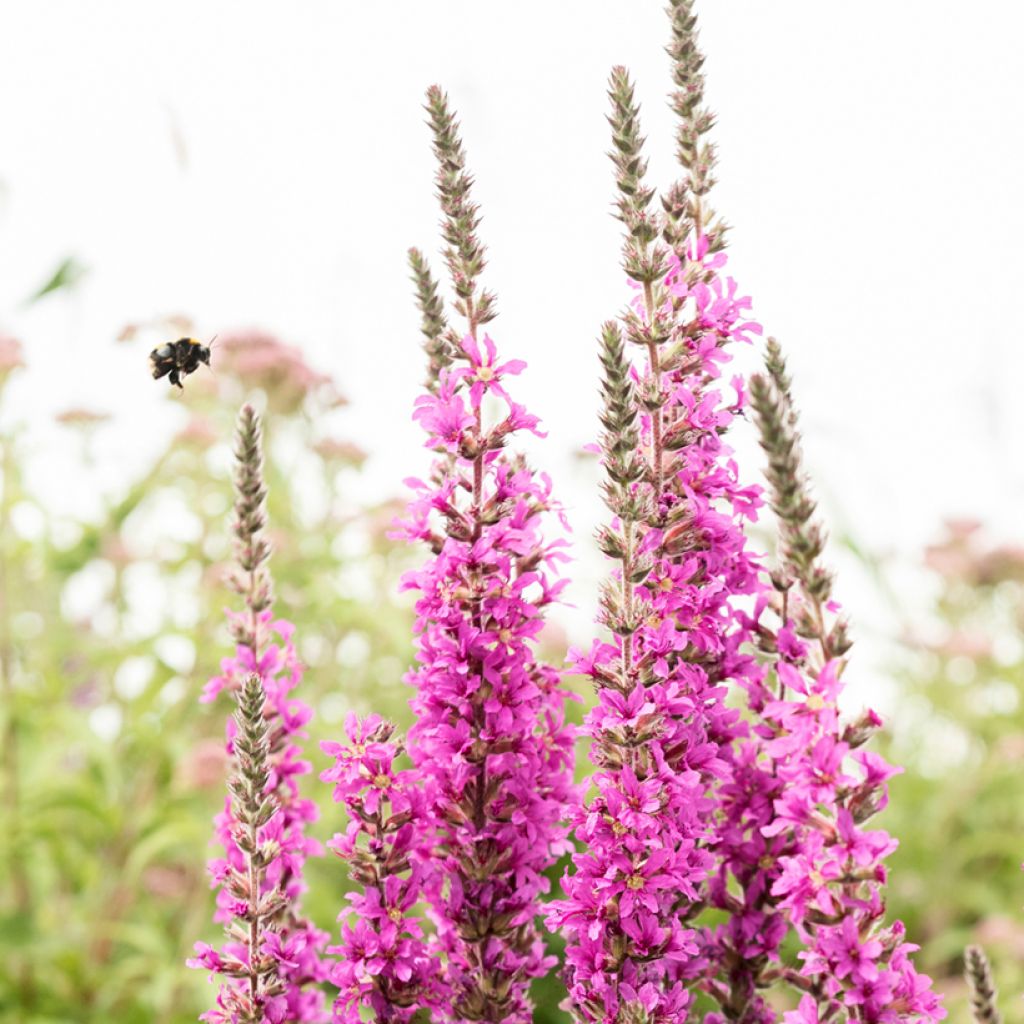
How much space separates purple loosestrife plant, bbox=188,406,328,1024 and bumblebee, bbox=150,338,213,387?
117 cm

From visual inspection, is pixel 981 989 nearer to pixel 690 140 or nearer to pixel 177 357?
pixel 690 140

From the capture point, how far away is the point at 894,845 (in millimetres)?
1163

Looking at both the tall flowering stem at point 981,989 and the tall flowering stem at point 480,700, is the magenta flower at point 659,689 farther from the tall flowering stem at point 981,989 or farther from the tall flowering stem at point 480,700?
the tall flowering stem at point 981,989

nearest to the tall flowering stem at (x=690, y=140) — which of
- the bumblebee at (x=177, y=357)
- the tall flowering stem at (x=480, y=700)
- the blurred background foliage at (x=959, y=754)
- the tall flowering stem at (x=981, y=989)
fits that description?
the tall flowering stem at (x=480, y=700)

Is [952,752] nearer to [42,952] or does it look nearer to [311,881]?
[311,881]

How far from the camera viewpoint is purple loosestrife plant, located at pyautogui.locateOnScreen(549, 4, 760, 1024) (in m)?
1.29

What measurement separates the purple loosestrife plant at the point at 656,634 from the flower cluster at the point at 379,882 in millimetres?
186

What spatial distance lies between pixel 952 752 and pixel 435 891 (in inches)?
178

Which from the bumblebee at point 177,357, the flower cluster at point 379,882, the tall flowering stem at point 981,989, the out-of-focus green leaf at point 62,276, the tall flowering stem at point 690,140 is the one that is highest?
the out-of-focus green leaf at point 62,276

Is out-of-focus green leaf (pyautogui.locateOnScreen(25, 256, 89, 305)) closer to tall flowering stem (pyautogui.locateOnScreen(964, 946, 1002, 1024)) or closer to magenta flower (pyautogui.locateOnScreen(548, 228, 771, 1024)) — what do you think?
magenta flower (pyautogui.locateOnScreen(548, 228, 771, 1024))

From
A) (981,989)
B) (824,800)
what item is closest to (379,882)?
(824,800)

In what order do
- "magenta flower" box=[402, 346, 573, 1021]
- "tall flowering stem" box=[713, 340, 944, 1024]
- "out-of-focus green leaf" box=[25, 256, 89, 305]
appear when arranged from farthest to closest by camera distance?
"out-of-focus green leaf" box=[25, 256, 89, 305], "magenta flower" box=[402, 346, 573, 1021], "tall flowering stem" box=[713, 340, 944, 1024]

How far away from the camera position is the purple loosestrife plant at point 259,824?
1338 millimetres

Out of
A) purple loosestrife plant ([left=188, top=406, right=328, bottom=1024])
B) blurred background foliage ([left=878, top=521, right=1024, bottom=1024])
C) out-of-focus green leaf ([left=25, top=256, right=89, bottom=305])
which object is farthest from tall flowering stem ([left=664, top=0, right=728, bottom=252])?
blurred background foliage ([left=878, top=521, right=1024, bottom=1024])
